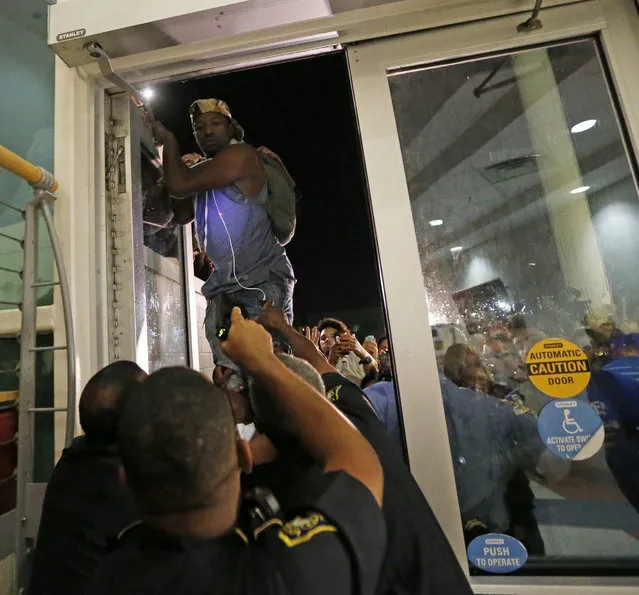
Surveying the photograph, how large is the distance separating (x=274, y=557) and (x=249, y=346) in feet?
1.11

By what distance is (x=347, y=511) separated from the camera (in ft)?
1.67

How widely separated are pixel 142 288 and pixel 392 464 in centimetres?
94

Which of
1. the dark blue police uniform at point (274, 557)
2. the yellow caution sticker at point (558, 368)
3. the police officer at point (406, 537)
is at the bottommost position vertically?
the police officer at point (406, 537)

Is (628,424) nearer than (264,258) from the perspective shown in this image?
Yes

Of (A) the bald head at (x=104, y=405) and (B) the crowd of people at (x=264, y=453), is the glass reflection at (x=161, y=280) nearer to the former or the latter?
(B) the crowd of people at (x=264, y=453)

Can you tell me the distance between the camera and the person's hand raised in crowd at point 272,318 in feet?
4.50

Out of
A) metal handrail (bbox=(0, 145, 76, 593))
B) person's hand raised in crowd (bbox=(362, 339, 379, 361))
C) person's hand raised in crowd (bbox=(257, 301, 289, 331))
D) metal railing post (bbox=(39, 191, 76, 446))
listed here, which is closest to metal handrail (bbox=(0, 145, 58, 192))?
metal handrail (bbox=(0, 145, 76, 593))

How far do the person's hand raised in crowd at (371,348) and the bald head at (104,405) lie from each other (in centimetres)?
126

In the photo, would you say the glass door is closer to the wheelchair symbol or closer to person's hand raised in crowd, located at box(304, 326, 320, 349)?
the wheelchair symbol

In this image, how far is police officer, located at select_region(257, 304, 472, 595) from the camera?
680 millimetres

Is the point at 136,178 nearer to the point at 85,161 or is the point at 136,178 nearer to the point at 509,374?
the point at 85,161

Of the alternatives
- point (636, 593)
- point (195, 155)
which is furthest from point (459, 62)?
point (636, 593)

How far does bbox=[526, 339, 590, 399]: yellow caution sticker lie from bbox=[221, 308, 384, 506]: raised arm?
0.62 metres

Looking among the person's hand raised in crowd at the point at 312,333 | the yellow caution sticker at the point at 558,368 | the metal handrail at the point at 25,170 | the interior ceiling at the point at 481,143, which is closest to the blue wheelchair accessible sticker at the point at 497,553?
the yellow caution sticker at the point at 558,368
